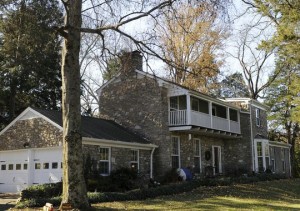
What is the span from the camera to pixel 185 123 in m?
23.6

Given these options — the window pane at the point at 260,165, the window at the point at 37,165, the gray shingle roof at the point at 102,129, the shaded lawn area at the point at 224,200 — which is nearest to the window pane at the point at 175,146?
the gray shingle roof at the point at 102,129

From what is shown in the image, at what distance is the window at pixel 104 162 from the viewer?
20328 millimetres

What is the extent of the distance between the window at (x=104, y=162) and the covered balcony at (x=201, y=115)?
4.93 metres

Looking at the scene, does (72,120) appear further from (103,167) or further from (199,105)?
(199,105)

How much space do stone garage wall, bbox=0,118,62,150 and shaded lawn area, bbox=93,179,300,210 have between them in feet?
20.9

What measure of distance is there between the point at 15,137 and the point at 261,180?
15.8 m

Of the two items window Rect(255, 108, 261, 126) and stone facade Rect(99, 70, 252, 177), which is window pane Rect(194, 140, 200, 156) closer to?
stone facade Rect(99, 70, 252, 177)

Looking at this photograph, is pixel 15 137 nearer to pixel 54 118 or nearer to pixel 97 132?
pixel 54 118

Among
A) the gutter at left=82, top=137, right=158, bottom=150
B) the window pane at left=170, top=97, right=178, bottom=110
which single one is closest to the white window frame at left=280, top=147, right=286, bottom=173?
the window pane at left=170, top=97, right=178, bottom=110

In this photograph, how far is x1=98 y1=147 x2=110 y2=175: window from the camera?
20.3 meters

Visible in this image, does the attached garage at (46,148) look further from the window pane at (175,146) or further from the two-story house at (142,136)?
A: the window pane at (175,146)

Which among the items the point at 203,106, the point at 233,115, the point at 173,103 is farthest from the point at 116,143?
the point at 233,115

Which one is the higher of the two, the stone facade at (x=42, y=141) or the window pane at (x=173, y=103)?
the window pane at (x=173, y=103)

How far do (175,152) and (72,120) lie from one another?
44.5 ft
